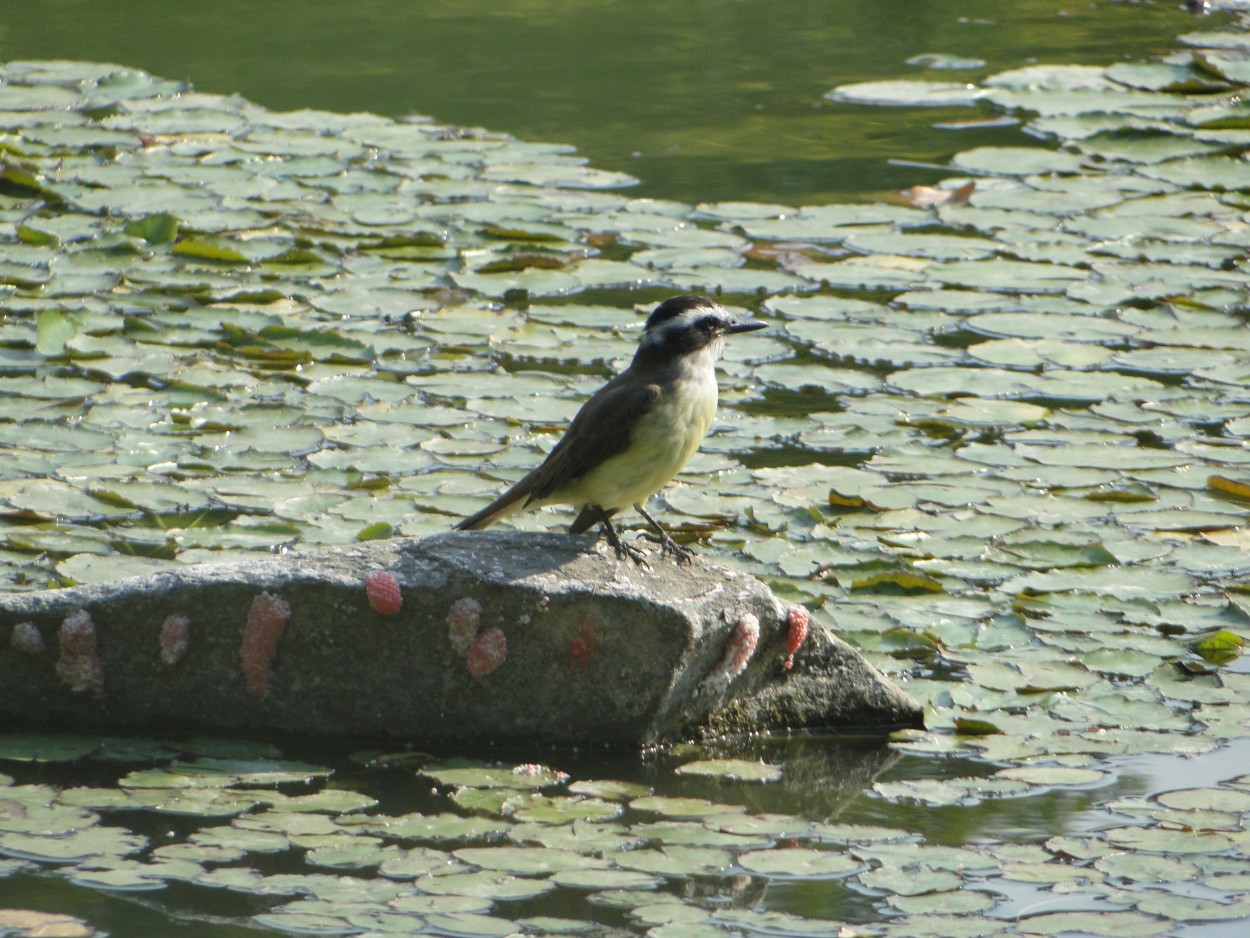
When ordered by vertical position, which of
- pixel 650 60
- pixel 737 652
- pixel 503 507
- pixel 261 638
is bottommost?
pixel 737 652

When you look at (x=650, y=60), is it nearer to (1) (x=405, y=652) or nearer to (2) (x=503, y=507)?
(2) (x=503, y=507)

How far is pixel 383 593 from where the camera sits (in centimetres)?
471

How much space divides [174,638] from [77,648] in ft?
0.76

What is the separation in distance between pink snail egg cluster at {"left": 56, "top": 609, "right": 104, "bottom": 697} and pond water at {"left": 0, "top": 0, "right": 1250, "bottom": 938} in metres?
0.17

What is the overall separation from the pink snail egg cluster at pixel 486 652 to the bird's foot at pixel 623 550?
0.43 metres

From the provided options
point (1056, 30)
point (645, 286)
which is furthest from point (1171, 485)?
point (1056, 30)

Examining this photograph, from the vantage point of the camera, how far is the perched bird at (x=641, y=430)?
5035 millimetres

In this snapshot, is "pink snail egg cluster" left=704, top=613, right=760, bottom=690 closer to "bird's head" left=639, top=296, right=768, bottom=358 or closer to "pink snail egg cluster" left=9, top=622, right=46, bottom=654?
"bird's head" left=639, top=296, right=768, bottom=358

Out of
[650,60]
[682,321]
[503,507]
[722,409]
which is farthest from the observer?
[650,60]

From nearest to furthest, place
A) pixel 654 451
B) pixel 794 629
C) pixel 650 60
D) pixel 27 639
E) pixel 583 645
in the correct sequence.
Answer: pixel 27 639 < pixel 583 645 < pixel 794 629 < pixel 654 451 < pixel 650 60

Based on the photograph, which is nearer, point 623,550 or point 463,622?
point 463,622

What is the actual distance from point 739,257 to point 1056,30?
530 cm

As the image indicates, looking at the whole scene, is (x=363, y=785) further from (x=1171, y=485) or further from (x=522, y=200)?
(x=522, y=200)

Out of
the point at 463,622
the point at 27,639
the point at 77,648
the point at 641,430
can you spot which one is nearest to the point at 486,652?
the point at 463,622
